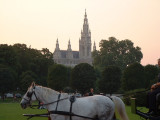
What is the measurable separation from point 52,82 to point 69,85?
5.63 metres

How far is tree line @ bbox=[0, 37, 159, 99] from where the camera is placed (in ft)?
225

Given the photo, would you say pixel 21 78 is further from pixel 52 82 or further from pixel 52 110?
pixel 52 110

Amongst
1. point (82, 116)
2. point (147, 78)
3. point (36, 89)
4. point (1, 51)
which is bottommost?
point (82, 116)

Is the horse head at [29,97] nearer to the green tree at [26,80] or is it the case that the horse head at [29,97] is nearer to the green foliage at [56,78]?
the green tree at [26,80]

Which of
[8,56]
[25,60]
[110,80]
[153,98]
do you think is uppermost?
[25,60]

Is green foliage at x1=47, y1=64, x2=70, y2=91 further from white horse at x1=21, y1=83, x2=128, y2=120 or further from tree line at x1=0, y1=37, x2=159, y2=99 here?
white horse at x1=21, y1=83, x2=128, y2=120

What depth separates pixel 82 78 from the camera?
255 ft

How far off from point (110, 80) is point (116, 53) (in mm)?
43555

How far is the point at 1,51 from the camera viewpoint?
7581cm

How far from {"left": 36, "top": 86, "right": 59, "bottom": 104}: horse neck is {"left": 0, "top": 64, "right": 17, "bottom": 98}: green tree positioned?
58465mm

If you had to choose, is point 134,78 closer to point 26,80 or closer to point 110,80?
point 110,80

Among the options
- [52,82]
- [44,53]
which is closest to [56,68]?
[52,82]

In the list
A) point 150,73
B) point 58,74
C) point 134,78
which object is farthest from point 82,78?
point 150,73

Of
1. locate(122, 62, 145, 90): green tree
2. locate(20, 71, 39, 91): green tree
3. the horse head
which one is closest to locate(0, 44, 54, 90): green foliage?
locate(20, 71, 39, 91): green tree
